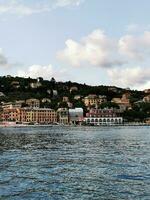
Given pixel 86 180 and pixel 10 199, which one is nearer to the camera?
pixel 10 199


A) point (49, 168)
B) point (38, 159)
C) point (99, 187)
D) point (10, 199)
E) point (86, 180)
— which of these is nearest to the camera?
point (10, 199)

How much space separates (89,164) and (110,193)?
515 inches

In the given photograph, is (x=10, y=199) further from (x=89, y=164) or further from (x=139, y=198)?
(x=89, y=164)

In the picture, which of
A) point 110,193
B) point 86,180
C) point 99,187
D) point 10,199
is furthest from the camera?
point 86,180

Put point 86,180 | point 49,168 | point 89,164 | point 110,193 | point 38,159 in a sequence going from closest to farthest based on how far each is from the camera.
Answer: point 110,193
point 86,180
point 49,168
point 89,164
point 38,159

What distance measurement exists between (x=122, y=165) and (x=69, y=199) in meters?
14.0

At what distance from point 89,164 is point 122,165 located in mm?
2828

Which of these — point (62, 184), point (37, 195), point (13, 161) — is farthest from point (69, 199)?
point (13, 161)

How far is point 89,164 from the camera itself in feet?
129

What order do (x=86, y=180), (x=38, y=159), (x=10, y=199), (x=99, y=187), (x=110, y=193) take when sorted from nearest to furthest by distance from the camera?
(x=10, y=199)
(x=110, y=193)
(x=99, y=187)
(x=86, y=180)
(x=38, y=159)

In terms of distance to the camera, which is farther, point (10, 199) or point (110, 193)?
point (110, 193)

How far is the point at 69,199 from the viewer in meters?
24.7

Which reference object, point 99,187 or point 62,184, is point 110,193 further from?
point 62,184

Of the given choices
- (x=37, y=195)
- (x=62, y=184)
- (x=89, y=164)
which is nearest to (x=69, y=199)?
(x=37, y=195)
